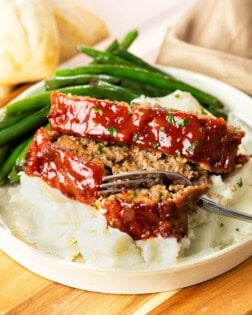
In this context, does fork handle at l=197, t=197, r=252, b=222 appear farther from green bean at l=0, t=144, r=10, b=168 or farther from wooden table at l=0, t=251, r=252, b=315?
green bean at l=0, t=144, r=10, b=168

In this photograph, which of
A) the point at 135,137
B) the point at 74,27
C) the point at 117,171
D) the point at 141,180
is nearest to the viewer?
the point at 141,180

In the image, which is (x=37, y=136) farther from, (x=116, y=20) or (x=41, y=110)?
(x=116, y=20)

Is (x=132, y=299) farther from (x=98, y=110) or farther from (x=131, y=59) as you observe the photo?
(x=131, y=59)

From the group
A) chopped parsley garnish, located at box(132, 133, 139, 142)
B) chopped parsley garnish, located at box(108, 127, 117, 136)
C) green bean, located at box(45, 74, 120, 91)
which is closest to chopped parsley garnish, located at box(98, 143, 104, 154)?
chopped parsley garnish, located at box(108, 127, 117, 136)

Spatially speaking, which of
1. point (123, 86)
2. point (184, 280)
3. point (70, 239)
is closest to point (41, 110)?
point (123, 86)

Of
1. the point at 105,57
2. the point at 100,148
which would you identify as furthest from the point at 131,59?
the point at 100,148

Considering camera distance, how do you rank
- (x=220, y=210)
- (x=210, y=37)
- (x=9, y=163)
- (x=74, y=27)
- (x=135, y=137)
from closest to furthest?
(x=220, y=210) < (x=135, y=137) < (x=9, y=163) < (x=210, y=37) < (x=74, y=27)
